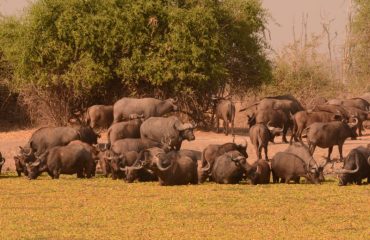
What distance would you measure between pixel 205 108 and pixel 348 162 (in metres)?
17.5

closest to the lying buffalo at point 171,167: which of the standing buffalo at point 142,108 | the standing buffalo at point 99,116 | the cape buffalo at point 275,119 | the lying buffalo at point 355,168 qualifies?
the lying buffalo at point 355,168

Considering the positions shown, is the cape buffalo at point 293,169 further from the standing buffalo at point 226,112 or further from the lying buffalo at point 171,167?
the standing buffalo at point 226,112

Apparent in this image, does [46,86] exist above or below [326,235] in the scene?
above

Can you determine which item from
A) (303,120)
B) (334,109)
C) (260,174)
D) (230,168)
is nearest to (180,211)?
(230,168)

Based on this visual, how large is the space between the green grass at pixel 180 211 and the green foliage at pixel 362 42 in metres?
34.5

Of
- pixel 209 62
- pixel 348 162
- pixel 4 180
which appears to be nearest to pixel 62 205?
pixel 4 180

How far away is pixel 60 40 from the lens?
34438 mm

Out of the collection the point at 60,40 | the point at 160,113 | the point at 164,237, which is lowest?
the point at 164,237

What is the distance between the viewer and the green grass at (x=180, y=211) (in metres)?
12.8

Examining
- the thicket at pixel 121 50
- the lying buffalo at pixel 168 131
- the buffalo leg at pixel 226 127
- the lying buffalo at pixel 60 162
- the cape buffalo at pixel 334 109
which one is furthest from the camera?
the thicket at pixel 121 50

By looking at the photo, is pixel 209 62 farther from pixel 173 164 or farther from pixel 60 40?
pixel 173 164

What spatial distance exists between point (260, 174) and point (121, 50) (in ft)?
53.2

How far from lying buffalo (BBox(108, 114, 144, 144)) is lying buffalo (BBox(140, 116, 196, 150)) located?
0.70 feet

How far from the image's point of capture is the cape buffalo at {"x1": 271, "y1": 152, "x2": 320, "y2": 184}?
1914 centimetres
